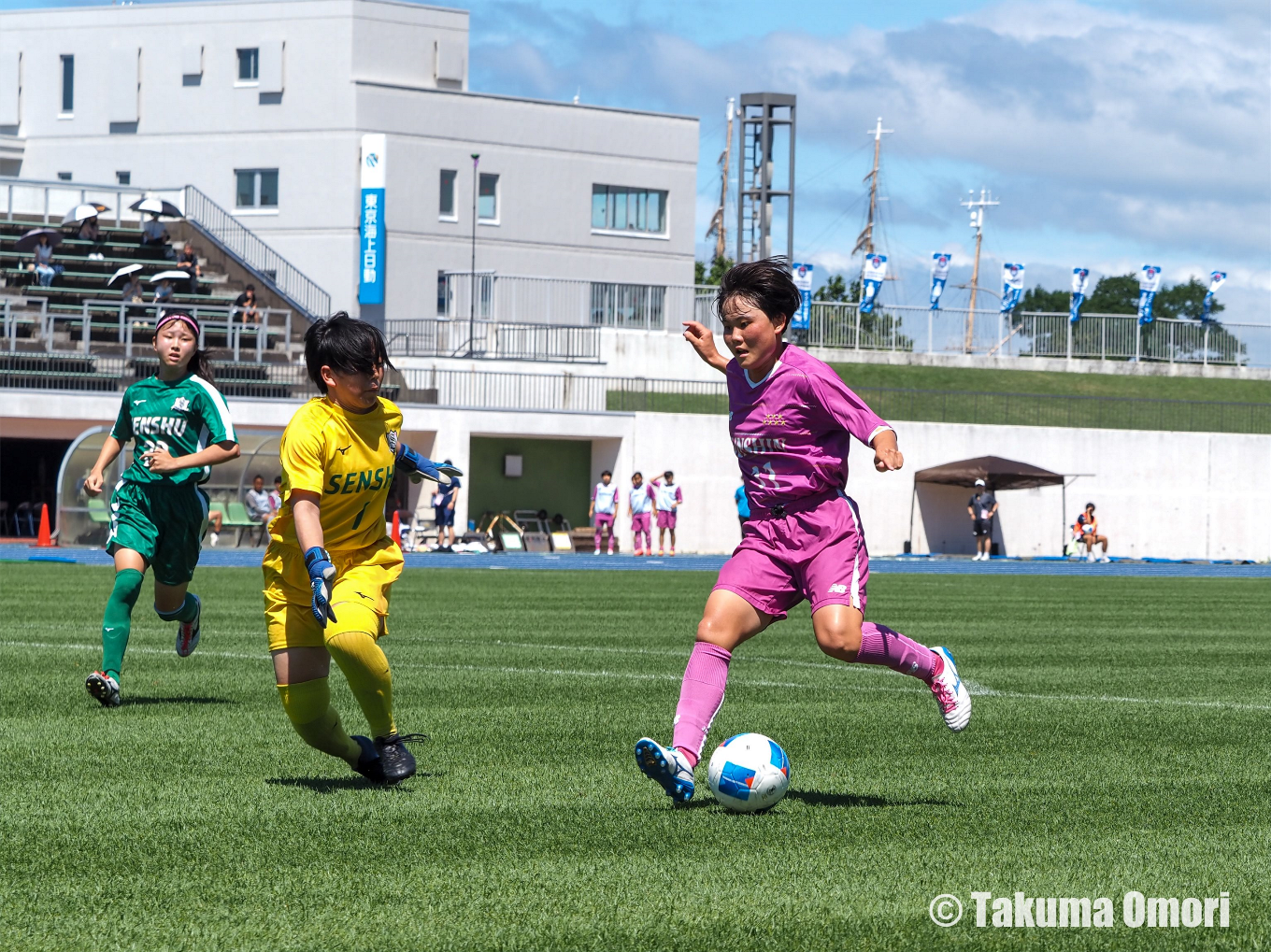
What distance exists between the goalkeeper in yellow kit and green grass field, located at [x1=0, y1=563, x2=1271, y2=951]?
28 centimetres

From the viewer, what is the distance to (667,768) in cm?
588

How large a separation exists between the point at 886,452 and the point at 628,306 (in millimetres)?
46262

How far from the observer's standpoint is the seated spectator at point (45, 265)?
41531 mm

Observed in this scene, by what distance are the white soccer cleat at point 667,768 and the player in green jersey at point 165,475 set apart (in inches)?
165

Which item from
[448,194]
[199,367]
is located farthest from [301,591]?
[448,194]

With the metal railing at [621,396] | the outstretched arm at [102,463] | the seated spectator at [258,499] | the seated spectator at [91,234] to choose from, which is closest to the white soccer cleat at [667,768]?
the outstretched arm at [102,463]

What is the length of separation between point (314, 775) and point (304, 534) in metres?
1.22

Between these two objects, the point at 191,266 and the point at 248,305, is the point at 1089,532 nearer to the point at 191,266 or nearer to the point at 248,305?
the point at 248,305

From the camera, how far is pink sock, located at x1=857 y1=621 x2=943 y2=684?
6480mm

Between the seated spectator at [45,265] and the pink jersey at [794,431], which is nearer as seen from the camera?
the pink jersey at [794,431]

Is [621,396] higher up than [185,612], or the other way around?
[621,396]

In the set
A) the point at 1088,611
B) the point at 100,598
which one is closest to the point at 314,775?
the point at 100,598

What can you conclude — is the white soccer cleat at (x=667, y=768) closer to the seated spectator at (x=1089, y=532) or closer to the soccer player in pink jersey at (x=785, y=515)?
the soccer player in pink jersey at (x=785, y=515)

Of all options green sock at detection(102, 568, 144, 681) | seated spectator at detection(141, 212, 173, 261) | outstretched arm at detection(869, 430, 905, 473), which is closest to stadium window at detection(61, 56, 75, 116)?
seated spectator at detection(141, 212, 173, 261)
